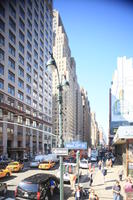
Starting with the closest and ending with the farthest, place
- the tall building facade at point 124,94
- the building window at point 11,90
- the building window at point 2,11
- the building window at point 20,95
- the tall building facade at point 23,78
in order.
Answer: the tall building facade at point 23,78 → the building window at point 2,11 → the building window at point 11,90 → the building window at point 20,95 → the tall building facade at point 124,94

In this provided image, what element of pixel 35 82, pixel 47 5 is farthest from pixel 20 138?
pixel 47 5

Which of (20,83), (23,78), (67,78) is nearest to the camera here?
(20,83)

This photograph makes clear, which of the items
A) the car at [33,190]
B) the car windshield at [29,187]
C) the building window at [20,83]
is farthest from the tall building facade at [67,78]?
the car windshield at [29,187]

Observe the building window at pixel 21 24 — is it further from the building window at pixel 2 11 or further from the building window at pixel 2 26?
the building window at pixel 2 26

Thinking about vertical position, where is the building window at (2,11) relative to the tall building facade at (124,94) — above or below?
above

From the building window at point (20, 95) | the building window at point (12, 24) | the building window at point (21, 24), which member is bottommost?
the building window at point (20, 95)

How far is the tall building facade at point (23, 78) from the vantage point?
4141 centimetres

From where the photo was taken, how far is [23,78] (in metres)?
50.8

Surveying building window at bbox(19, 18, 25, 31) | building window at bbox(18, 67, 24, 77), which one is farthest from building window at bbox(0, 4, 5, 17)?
building window at bbox(18, 67, 24, 77)

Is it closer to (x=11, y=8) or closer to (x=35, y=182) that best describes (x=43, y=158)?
(x=35, y=182)

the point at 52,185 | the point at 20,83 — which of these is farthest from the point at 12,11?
the point at 52,185

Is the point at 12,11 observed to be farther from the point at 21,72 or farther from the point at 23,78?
the point at 23,78

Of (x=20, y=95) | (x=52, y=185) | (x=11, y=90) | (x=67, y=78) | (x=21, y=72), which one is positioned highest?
(x=67, y=78)

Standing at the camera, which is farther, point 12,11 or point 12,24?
point 12,11
